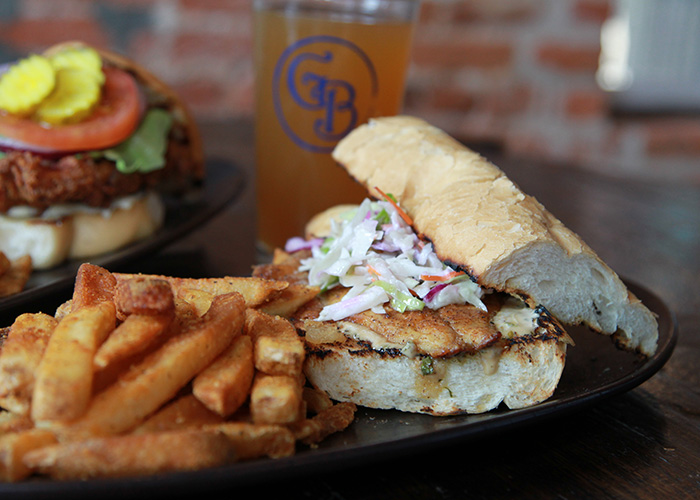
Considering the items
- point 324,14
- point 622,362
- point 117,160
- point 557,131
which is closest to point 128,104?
point 117,160

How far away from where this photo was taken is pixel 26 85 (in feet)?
7.81

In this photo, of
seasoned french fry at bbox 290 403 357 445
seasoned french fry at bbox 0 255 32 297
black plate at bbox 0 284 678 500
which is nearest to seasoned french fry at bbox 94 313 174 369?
black plate at bbox 0 284 678 500

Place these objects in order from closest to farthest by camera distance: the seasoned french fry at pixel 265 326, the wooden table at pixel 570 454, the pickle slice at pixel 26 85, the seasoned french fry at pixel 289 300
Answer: the wooden table at pixel 570 454, the seasoned french fry at pixel 265 326, the seasoned french fry at pixel 289 300, the pickle slice at pixel 26 85

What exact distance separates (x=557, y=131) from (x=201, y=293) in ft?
14.7

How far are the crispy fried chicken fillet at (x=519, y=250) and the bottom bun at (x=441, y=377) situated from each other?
0.55 feet

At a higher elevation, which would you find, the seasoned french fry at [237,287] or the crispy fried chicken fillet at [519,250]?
the crispy fried chicken fillet at [519,250]

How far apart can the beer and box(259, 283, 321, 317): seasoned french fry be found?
0.93 m

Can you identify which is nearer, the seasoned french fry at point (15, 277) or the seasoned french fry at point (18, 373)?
the seasoned french fry at point (18, 373)

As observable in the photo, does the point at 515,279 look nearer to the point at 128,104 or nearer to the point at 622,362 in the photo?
the point at 622,362

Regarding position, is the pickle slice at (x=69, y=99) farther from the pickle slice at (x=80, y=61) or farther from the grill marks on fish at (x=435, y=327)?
the grill marks on fish at (x=435, y=327)

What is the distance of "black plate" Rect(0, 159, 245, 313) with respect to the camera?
1.92 metres

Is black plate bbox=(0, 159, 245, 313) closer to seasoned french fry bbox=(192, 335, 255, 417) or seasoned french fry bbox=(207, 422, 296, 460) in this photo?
seasoned french fry bbox=(192, 335, 255, 417)

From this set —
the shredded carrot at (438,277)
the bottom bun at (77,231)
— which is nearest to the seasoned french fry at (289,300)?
the shredded carrot at (438,277)

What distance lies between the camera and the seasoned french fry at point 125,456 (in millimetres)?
1073
